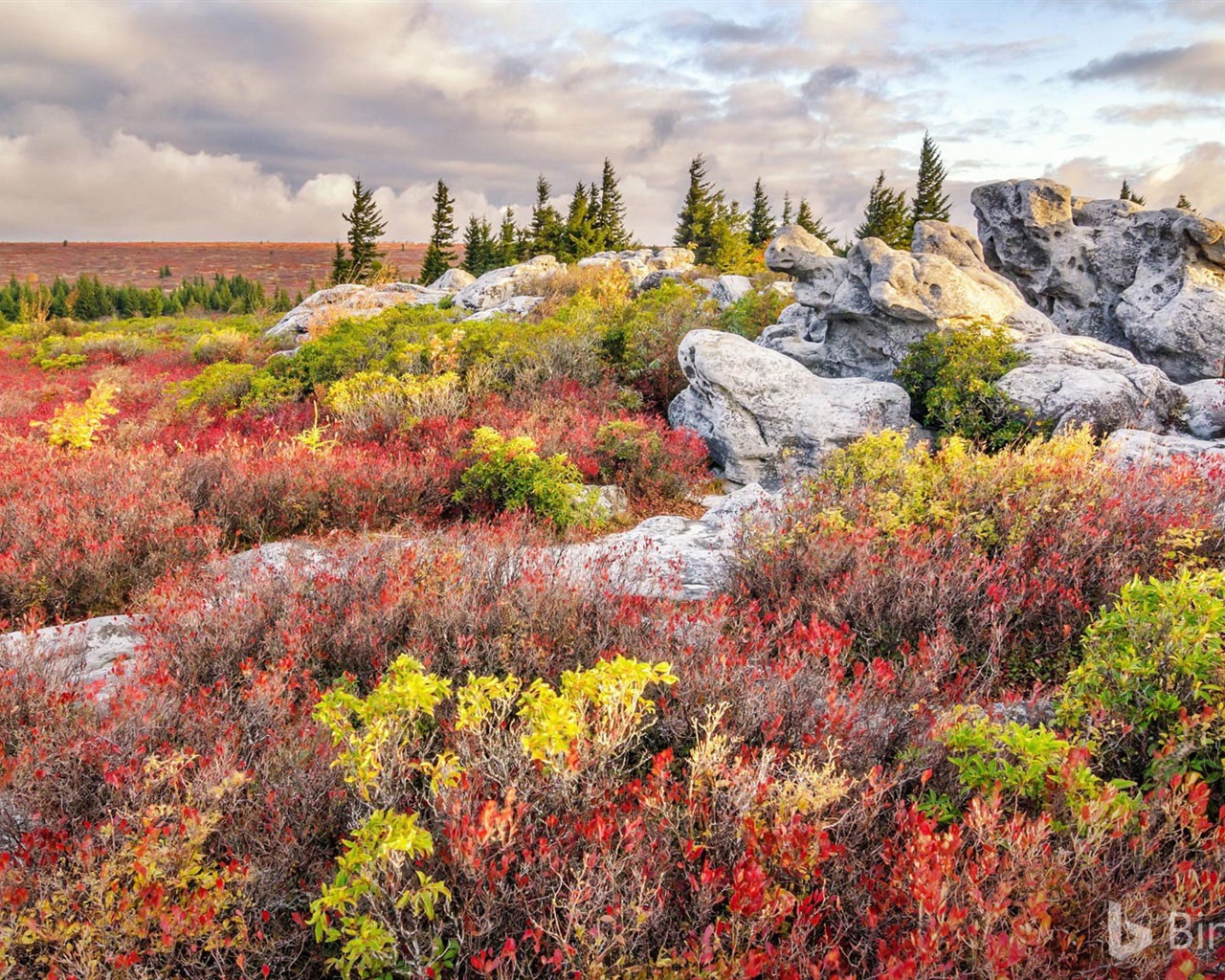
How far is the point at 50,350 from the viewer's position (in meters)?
27.2

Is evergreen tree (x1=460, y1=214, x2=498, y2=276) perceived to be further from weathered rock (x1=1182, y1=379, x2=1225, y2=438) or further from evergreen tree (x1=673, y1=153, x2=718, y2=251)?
weathered rock (x1=1182, y1=379, x2=1225, y2=438)

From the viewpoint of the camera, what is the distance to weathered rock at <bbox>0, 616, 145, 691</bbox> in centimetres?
405

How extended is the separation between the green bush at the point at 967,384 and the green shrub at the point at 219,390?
540 inches

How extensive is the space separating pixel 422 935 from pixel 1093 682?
3224 millimetres

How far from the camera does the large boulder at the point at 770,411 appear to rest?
440 inches

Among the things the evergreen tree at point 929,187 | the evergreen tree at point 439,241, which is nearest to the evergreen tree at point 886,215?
the evergreen tree at point 929,187

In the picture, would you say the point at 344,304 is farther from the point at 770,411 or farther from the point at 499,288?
the point at 770,411

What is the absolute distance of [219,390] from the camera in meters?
15.1

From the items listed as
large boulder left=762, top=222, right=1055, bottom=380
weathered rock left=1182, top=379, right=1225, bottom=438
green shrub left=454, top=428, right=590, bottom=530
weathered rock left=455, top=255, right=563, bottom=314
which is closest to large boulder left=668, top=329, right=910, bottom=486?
large boulder left=762, top=222, right=1055, bottom=380

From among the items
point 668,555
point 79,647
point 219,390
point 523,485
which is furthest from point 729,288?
point 79,647

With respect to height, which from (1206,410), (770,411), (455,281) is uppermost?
(455,281)

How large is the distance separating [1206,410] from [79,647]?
14.9 metres

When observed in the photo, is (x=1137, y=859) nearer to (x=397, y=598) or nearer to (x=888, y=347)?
(x=397, y=598)

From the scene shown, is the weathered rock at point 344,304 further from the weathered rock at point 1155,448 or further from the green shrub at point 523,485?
the weathered rock at point 1155,448
